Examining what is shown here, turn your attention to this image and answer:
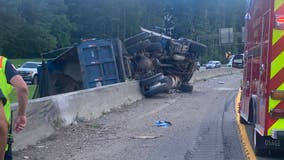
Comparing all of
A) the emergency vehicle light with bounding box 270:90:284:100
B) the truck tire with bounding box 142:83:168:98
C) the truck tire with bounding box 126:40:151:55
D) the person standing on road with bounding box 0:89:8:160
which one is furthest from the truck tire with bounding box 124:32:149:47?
the person standing on road with bounding box 0:89:8:160

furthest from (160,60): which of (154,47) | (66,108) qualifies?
(66,108)

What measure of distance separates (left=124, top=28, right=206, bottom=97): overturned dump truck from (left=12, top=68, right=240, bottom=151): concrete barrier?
2.44 metres

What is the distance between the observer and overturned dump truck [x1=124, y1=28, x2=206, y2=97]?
22812 millimetres

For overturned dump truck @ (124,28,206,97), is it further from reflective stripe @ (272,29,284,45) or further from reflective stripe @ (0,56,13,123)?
reflective stripe @ (0,56,13,123)

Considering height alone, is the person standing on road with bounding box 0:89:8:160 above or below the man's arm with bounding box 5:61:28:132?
below

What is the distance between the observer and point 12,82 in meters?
4.89

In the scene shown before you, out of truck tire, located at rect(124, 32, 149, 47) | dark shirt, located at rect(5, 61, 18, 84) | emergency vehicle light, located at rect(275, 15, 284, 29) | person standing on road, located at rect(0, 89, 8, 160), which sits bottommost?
person standing on road, located at rect(0, 89, 8, 160)

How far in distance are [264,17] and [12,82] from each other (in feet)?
17.0

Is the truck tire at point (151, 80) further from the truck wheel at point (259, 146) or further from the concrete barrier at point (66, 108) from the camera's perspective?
the truck wheel at point (259, 146)

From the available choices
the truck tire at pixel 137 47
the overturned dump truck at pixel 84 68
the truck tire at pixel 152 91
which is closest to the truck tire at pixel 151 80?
the truck tire at pixel 152 91

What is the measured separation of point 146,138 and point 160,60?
14051mm

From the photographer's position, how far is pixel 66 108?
12734mm

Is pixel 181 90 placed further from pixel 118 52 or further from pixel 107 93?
pixel 107 93

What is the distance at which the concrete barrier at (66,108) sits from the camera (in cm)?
1027
